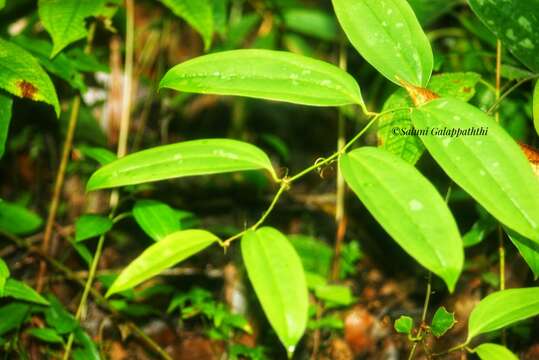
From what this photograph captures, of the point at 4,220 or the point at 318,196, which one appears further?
the point at 318,196

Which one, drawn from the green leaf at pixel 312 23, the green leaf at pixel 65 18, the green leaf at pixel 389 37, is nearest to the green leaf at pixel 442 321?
the green leaf at pixel 389 37

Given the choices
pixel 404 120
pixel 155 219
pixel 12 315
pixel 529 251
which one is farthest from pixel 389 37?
pixel 12 315

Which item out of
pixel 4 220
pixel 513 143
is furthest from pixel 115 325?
pixel 513 143

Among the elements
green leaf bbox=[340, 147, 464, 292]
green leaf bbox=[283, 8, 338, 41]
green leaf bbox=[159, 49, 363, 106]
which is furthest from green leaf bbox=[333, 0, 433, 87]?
green leaf bbox=[283, 8, 338, 41]

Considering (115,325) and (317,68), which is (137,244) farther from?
(317,68)

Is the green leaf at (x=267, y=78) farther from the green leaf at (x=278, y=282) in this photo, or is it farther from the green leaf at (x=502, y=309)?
the green leaf at (x=502, y=309)
